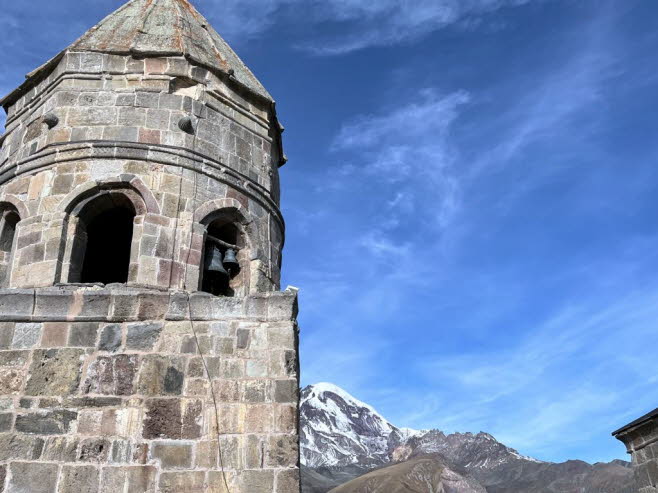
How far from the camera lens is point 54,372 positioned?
5.91 meters

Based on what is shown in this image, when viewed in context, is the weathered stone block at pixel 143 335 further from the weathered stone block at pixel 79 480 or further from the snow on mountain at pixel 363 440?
the snow on mountain at pixel 363 440

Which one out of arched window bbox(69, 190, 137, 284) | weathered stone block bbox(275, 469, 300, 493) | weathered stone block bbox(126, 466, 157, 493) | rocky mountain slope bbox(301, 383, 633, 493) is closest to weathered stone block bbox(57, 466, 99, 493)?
weathered stone block bbox(126, 466, 157, 493)

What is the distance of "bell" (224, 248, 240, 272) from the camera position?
8.18 meters

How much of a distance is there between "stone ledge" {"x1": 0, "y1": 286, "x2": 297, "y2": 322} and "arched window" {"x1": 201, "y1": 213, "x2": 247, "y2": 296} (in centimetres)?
157

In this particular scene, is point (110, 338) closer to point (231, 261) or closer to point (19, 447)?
point (19, 447)

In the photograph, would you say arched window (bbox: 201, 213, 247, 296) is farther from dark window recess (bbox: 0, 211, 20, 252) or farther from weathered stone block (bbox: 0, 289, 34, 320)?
dark window recess (bbox: 0, 211, 20, 252)

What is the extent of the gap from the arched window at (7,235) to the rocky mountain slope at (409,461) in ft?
58.5

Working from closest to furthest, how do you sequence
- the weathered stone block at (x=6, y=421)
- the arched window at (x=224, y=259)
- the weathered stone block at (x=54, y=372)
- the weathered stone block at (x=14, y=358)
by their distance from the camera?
1. the weathered stone block at (x=6, y=421)
2. the weathered stone block at (x=54, y=372)
3. the weathered stone block at (x=14, y=358)
4. the arched window at (x=224, y=259)

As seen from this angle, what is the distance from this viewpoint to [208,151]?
8.44 metres

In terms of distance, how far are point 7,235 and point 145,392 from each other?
367 centimetres

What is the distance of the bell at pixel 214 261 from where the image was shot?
788cm

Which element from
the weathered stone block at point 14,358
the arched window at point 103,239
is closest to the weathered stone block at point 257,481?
the weathered stone block at point 14,358

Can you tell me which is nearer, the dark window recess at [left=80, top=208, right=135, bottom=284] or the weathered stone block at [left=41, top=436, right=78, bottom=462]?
the weathered stone block at [left=41, top=436, right=78, bottom=462]

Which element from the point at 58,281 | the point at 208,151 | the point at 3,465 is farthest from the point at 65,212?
the point at 3,465
